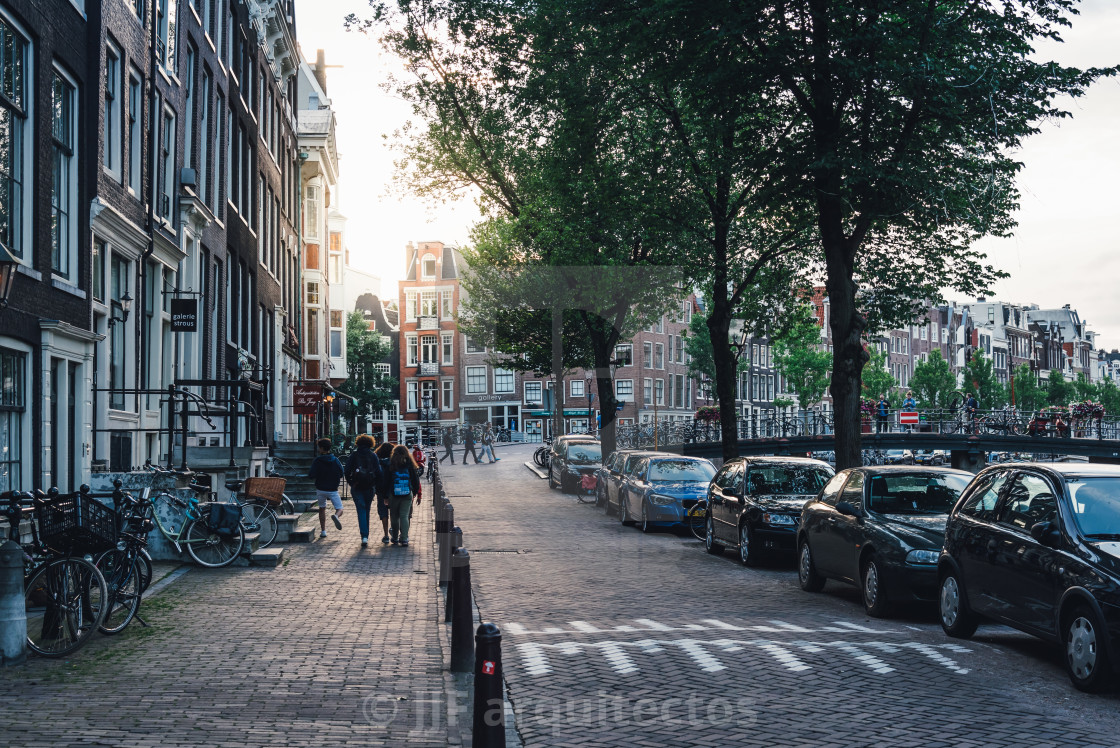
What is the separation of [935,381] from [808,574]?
93.2 metres

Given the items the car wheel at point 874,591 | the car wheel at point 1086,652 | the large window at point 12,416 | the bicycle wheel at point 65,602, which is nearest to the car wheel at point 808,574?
the car wheel at point 874,591

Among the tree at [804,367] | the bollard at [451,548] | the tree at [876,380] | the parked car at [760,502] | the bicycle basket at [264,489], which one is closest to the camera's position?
the bollard at [451,548]

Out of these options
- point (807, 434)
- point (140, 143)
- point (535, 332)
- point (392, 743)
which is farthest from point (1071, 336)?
point (392, 743)

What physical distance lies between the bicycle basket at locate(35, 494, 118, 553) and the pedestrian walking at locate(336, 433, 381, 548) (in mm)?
8900

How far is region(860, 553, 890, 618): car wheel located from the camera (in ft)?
38.9

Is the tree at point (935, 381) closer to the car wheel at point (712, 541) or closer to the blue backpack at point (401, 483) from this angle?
the car wheel at point (712, 541)

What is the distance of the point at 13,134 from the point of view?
13.5 metres

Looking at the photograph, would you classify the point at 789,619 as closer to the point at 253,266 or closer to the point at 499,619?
the point at 499,619

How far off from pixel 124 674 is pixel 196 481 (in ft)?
33.3

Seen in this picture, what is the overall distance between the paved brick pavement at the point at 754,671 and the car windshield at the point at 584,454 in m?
21.5

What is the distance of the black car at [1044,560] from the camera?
8.03 meters

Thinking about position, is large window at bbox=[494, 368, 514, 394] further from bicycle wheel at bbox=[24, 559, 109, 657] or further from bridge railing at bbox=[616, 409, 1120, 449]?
bicycle wheel at bbox=[24, 559, 109, 657]

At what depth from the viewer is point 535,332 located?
4788cm

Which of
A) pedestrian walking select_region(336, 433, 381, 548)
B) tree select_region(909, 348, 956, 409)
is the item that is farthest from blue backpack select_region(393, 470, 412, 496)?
tree select_region(909, 348, 956, 409)
